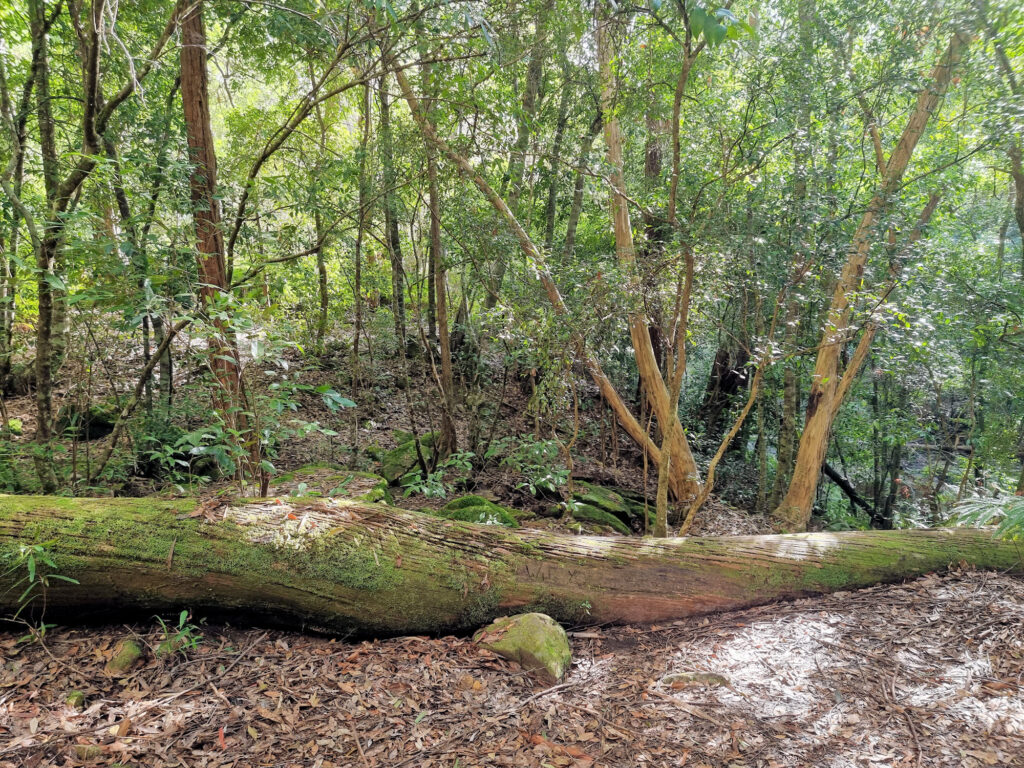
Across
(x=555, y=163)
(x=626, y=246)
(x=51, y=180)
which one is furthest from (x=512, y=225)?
(x=51, y=180)

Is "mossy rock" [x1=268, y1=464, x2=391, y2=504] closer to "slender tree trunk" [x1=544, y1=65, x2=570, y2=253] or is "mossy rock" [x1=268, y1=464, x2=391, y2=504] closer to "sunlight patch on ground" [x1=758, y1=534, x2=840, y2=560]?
"sunlight patch on ground" [x1=758, y1=534, x2=840, y2=560]

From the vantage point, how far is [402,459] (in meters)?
6.92

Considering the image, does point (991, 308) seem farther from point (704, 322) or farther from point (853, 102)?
point (704, 322)

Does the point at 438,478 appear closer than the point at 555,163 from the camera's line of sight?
Yes

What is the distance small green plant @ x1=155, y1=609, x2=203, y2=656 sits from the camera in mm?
2525

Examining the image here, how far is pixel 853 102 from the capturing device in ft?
17.7

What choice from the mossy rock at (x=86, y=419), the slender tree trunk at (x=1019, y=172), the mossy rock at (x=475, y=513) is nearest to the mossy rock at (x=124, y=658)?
the mossy rock at (x=86, y=419)

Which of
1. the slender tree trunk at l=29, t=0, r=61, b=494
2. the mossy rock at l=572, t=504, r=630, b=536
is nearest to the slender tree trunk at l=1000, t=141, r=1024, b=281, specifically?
the mossy rock at l=572, t=504, r=630, b=536

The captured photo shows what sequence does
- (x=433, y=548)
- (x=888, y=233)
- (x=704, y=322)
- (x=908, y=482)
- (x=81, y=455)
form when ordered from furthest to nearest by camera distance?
(x=908, y=482)
(x=704, y=322)
(x=888, y=233)
(x=81, y=455)
(x=433, y=548)

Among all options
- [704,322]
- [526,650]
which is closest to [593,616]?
[526,650]

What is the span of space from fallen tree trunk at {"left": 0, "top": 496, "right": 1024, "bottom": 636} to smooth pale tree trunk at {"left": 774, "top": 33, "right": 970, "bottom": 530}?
6.12 feet

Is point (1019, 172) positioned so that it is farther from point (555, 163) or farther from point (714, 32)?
point (714, 32)

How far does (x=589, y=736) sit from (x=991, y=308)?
763 centimetres

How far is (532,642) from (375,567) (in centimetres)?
100
